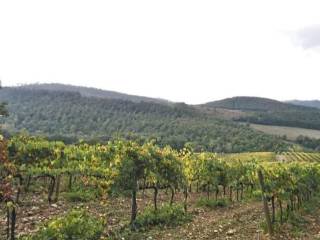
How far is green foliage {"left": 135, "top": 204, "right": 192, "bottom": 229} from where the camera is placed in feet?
77.4

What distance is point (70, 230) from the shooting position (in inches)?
524

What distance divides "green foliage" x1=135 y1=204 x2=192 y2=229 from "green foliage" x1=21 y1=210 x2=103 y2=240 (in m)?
9.37

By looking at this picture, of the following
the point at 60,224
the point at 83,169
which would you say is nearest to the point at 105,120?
the point at 83,169

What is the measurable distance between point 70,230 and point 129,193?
23725 millimetres

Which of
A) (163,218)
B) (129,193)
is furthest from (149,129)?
(163,218)

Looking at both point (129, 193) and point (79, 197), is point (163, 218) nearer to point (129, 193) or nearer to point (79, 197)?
point (79, 197)

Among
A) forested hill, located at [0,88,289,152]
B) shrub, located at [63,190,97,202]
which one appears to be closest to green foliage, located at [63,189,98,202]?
shrub, located at [63,190,97,202]

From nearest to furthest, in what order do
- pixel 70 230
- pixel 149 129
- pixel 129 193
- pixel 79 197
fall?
pixel 70 230
pixel 79 197
pixel 129 193
pixel 149 129

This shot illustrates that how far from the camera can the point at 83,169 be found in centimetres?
3319

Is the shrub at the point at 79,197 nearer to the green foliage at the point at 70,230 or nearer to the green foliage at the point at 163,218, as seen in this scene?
the green foliage at the point at 163,218

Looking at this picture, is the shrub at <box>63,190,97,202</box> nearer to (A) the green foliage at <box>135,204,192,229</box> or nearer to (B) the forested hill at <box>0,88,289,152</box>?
(A) the green foliage at <box>135,204,192,229</box>

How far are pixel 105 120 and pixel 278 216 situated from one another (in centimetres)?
16228

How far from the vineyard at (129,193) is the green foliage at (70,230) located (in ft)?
0.09

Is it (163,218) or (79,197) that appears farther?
(79,197)
